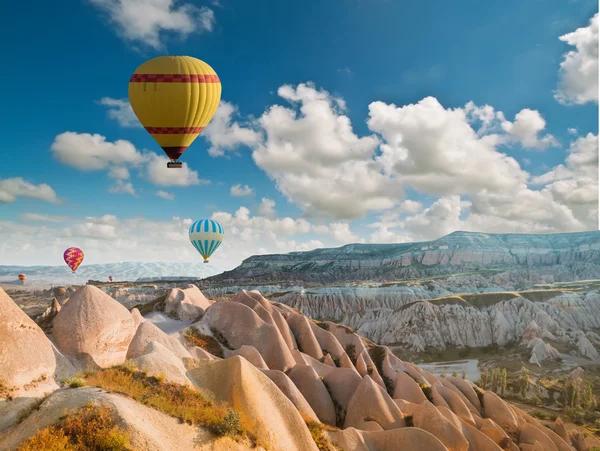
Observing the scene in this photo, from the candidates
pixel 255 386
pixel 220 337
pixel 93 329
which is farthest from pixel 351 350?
pixel 93 329

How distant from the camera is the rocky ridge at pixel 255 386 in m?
13.7

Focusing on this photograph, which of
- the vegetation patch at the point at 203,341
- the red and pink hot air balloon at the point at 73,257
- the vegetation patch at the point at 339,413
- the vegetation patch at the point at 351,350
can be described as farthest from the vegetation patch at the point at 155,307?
the red and pink hot air balloon at the point at 73,257

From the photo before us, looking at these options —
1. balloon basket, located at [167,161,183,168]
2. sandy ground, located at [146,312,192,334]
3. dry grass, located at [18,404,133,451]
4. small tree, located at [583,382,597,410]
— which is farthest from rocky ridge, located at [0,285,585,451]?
small tree, located at [583,382,597,410]

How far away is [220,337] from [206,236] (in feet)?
129

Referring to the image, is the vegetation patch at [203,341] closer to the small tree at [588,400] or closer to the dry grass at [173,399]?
the dry grass at [173,399]

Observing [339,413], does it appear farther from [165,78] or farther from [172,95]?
[165,78]

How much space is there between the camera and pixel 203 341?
3644cm

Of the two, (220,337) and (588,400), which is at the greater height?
(220,337)

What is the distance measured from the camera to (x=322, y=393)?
106ft

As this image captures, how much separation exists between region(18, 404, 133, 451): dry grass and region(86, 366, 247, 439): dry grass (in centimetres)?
224

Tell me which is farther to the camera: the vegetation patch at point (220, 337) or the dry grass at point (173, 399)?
the vegetation patch at point (220, 337)

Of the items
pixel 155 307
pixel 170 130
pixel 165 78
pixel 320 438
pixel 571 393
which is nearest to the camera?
pixel 320 438

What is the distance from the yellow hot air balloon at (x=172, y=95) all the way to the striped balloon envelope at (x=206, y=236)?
34.1 meters

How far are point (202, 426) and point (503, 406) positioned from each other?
119 ft
